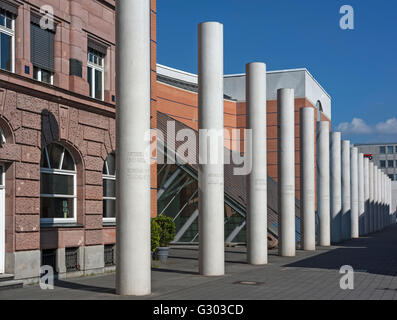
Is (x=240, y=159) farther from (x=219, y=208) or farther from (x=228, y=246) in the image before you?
(x=219, y=208)

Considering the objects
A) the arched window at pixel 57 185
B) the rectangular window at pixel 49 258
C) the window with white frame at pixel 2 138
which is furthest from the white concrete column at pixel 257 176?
the window with white frame at pixel 2 138

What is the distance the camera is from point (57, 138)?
17.4 metres

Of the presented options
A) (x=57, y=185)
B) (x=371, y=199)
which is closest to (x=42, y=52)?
(x=57, y=185)

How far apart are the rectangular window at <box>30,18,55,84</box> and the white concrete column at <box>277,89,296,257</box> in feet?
40.0

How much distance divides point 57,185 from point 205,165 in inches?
174

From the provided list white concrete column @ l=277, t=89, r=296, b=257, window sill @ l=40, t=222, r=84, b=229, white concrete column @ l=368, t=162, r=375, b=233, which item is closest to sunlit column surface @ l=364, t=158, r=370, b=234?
white concrete column @ l=368, t=162, r=375, b=233

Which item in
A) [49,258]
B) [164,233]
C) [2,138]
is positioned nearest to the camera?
[2,138]

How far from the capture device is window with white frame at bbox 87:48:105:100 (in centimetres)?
2005

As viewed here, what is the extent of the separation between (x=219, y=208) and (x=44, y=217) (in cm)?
513

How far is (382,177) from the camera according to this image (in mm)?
80875

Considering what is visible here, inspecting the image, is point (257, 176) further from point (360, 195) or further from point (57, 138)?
point (360, 195)

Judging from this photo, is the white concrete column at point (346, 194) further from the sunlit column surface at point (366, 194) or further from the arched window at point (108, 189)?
the arched window at point (108, 189)

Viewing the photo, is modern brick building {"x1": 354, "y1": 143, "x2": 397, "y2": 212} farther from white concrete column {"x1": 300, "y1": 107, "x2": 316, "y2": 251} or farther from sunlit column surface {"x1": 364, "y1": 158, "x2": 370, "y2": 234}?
white concrete column {"x1": 300, "y1": 107, "x2": 316, "y2": 251}

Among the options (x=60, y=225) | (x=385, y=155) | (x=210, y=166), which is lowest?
(x=60, y=225)
